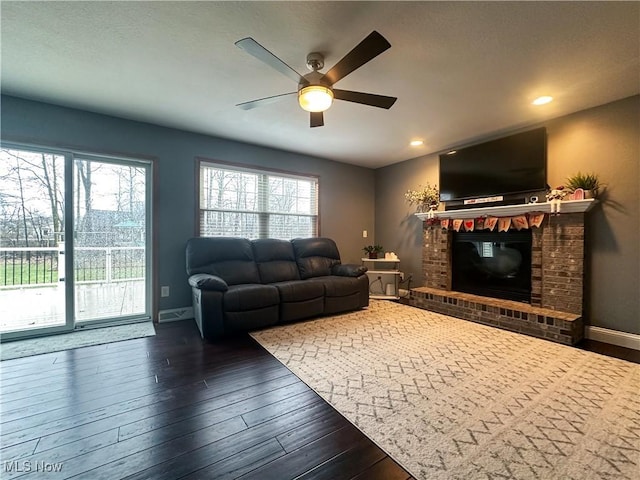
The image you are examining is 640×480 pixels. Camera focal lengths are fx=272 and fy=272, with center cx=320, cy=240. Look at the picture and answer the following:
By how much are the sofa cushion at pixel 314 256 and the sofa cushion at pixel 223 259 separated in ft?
2.41

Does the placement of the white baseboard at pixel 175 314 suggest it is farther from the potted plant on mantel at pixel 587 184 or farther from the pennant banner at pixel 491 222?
the potted plant on mantel at pixel 587 184

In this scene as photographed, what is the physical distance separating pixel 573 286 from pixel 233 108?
14.1ft

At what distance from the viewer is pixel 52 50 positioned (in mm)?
2086

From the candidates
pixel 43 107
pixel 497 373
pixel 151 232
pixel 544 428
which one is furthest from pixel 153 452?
pixel 43 107

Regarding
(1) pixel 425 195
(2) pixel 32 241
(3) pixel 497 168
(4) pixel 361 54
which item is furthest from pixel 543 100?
(2) pixel 32 241

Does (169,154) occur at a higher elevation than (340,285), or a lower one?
higher

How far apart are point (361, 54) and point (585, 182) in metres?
3.01

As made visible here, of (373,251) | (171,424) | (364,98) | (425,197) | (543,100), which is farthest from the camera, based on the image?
(373,251)

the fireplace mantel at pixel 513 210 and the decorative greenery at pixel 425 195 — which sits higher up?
the decorative greenery at pixel 425 195

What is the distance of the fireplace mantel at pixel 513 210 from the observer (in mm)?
2943

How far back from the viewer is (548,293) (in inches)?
127

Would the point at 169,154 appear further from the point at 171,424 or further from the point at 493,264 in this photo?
the point at 493,264

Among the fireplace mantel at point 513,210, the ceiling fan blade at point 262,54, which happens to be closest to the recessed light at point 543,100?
the fireplace mantel at point 513,210
